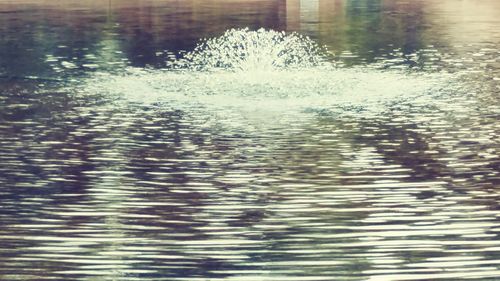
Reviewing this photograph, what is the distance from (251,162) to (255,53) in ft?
32.5

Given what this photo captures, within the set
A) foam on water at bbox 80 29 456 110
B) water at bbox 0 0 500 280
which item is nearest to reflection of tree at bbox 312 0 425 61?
water at bbox 0 0 500 280

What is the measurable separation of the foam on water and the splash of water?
0.02m

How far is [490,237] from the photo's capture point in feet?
29.0

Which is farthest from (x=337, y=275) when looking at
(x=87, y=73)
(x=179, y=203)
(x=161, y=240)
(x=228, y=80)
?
(x=87, y=73)

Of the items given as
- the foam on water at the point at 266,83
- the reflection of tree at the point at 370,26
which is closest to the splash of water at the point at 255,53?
the foam on water at the point at 266,83

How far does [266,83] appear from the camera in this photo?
1833 cm

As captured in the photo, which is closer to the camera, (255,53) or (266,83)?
(266,83)

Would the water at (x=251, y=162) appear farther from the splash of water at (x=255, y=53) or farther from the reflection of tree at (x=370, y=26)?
the reflection of tree at (x=370, y=26)

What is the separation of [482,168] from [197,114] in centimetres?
451

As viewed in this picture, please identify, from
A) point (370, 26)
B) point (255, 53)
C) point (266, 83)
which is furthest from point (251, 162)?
point (370, 26)

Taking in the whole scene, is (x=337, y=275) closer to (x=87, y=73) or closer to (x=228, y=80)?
(x=228, y=80)

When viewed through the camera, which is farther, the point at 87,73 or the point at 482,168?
the point at 87,73

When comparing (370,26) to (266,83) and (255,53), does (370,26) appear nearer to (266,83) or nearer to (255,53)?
(255,53)

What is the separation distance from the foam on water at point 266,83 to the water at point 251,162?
5cm
